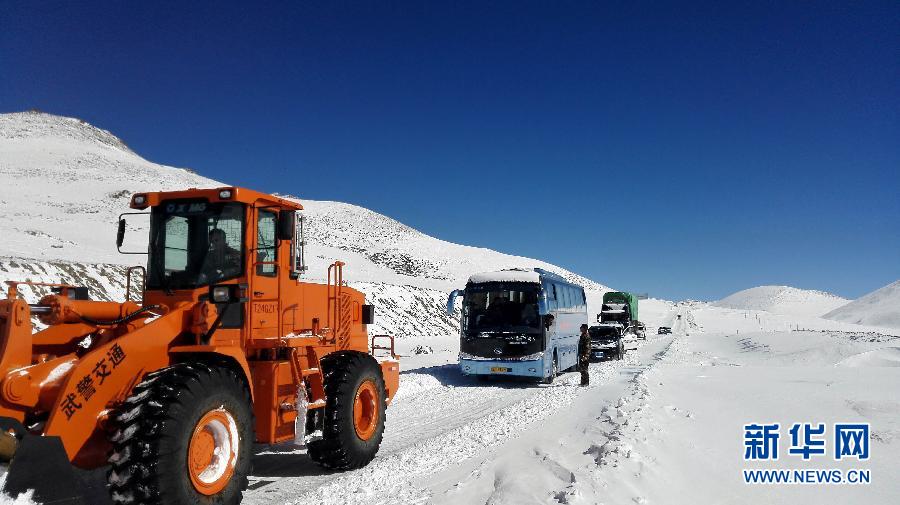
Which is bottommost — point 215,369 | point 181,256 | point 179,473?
point 179,473

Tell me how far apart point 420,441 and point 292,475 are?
2.50 m

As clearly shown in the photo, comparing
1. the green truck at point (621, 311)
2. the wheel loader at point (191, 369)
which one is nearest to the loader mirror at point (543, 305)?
the wheel loader at point (191, 369)

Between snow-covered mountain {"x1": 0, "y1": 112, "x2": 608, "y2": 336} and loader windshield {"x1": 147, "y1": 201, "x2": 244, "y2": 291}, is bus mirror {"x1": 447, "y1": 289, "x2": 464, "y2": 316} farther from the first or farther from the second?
loader windshield {"x1": 147, "y1": 201, "x2": 244, "y2": 291}

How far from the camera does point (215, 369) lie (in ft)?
19.2

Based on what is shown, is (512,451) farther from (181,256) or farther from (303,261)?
(181,256)

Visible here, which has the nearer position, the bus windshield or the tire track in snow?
the tire track in snow

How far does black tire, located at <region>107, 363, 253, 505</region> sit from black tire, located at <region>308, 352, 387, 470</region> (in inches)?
77.3

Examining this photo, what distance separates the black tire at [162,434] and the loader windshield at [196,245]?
161cm

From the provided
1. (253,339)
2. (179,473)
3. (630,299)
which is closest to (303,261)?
(253,339)

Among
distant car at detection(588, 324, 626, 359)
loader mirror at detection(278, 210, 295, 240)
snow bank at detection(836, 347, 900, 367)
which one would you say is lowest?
snow bank at detection(836, 347, 900, 367)

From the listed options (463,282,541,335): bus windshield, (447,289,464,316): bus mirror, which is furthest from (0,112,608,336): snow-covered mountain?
(463,282,541,335): bus windshield

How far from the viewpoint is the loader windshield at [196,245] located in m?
7.04

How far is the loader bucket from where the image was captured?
462 centimetres

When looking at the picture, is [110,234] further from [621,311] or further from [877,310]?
[877,310]
